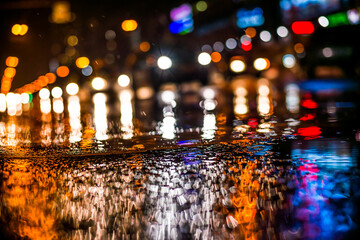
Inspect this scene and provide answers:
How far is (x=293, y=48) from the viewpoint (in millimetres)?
20750

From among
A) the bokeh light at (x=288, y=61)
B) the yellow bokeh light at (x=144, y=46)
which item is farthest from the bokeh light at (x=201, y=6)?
the bokeh light at (x=288, y=61)

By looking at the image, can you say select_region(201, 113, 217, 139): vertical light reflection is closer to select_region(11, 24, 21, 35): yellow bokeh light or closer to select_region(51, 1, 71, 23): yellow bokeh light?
select_region(51, 1, 71, 23): yellow bokeh light

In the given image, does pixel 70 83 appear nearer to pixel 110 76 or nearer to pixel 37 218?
pixel 110 76

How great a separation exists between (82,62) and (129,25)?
5.14 metres

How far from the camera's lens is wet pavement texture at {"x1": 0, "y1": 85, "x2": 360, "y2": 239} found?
2.79 meters

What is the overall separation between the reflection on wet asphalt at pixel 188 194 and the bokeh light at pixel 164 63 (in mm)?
18583

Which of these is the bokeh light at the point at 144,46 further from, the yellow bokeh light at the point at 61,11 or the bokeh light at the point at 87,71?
the yellow bokeh light at the point at 61,11

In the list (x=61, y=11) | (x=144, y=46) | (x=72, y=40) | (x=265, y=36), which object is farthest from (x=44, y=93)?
A: (x=265, y=36)

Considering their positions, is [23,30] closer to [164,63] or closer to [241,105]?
[164,63]

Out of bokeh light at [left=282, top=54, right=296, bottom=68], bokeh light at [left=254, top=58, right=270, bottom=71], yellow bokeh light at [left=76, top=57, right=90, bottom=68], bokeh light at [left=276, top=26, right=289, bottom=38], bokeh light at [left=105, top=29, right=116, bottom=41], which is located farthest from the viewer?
yellow bokeh light at [left=76, top=57, right=90, bottom=68]

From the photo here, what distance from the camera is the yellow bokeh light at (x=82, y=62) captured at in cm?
3464

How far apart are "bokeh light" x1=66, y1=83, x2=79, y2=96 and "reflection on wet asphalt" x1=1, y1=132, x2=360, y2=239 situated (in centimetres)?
2816

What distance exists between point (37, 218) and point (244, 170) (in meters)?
1.68

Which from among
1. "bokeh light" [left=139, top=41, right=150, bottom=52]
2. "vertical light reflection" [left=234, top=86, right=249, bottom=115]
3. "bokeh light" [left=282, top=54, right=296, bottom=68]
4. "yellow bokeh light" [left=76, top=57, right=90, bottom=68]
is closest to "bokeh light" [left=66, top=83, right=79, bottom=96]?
"yellow bokeh light" [left=76, top=57, right=90, bottom=68]
